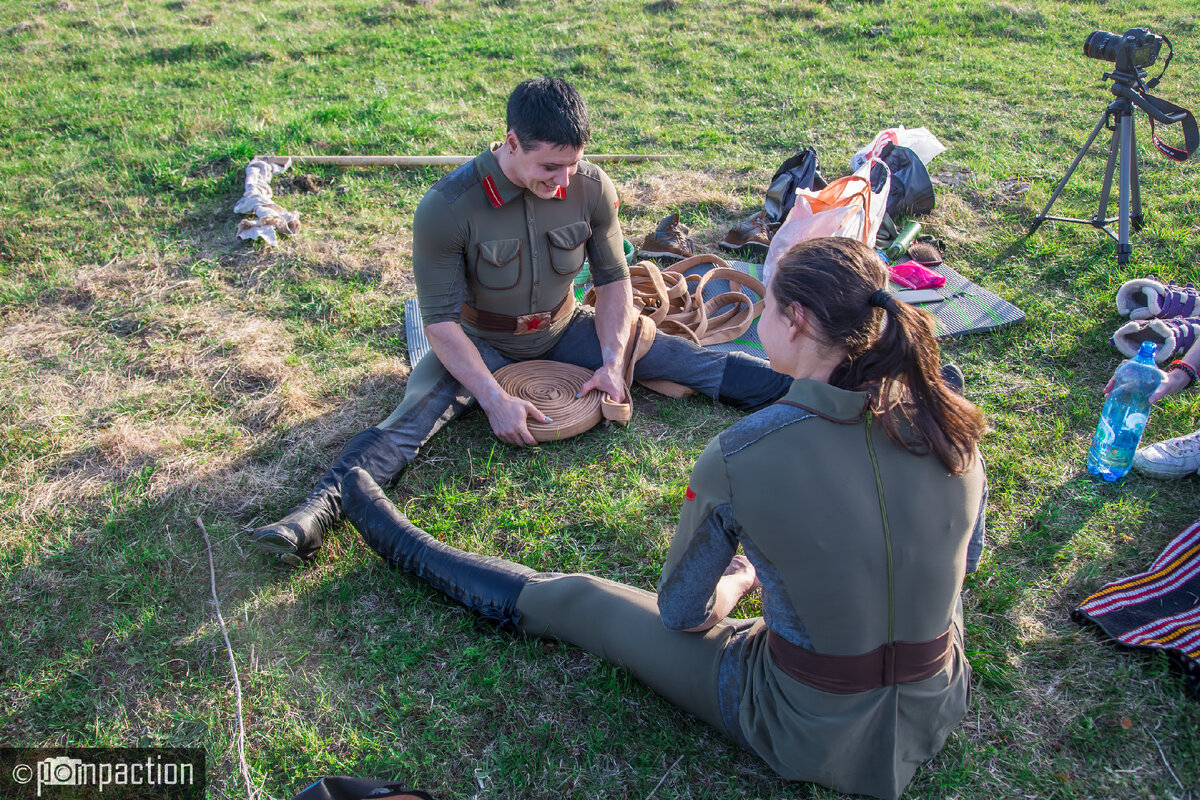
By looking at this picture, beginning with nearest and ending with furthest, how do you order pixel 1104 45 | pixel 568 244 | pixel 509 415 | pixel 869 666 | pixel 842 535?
1. pixel 842 535
2. pixel 869 666
3. pixel 509 415
4. pixel 568 244
5. pixel 1104 45

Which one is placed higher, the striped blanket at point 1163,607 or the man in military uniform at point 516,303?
the man in military uniform at point 516,303

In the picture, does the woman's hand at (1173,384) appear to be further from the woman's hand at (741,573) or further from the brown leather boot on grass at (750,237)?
the woman's hand at (741,573)

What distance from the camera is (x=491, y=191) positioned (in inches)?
134

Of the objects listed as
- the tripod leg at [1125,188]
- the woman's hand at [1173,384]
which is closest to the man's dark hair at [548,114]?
the woman's hand at [1173,384]

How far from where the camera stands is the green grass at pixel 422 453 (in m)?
2.53

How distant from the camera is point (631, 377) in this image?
3.89 metres

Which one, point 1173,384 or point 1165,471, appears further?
point 1173,384

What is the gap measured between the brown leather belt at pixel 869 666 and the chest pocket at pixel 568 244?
2147 mm

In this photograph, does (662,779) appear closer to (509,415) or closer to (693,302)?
(509,415)

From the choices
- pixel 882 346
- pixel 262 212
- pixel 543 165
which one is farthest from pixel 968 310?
pixel 262 212

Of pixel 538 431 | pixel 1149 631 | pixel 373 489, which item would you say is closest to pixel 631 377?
pixel 538 431

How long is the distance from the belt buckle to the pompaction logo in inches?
83.8

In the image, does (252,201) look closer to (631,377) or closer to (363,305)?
(363,305)

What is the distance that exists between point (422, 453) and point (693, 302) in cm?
181
